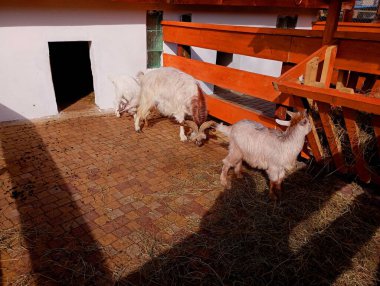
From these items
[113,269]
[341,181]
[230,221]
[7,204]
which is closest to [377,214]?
[341,181]

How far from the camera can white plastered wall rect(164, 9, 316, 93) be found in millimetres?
8812

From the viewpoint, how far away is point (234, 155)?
4832mm

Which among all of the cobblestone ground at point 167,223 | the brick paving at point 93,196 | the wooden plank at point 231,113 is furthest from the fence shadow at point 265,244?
the wooden plank at point 231,113

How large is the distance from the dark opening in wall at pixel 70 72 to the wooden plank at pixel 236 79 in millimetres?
3476

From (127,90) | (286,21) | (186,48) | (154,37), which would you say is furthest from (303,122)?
(286,21)

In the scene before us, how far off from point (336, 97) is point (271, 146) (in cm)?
115

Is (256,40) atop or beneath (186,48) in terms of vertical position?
atop

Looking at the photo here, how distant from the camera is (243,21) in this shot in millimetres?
9930

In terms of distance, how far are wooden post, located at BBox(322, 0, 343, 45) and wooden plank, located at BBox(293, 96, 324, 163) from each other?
1.16m

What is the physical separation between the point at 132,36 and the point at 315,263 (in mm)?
7192

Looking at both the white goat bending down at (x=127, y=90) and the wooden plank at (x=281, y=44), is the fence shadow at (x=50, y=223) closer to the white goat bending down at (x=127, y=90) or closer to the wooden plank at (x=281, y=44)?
the white goat bending down at (x=127, y=90)

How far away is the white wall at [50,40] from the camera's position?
6664 millimetres

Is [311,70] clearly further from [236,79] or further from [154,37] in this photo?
[154,37]

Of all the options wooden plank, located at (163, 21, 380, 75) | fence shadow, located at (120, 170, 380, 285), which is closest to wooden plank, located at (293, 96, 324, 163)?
fence shadow, located at (120, 170, 380, 285)
